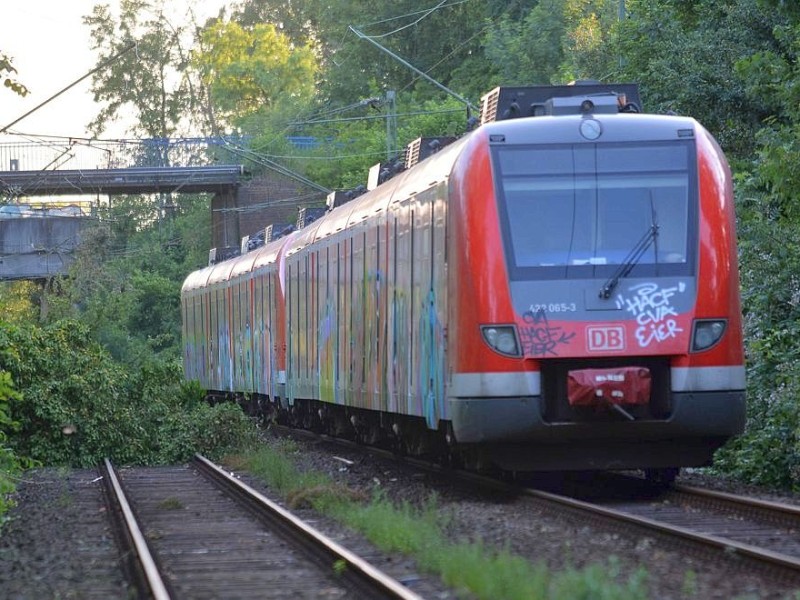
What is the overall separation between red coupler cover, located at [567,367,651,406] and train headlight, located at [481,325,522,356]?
19.1 inches

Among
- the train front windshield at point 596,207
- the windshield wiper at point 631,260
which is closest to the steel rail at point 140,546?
the train front windshield at point 596,207

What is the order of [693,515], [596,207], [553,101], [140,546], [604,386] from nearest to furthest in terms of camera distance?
1. [140,546]
2. [693,515]
3. [604,386]
4. [596,207]
5. [553,101]

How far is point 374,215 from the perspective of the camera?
17047mm

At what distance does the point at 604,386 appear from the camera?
11.8 m

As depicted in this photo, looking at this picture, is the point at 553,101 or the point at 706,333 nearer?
the point at 706,333

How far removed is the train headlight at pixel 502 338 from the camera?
12008 mm

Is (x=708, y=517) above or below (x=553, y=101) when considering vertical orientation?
below

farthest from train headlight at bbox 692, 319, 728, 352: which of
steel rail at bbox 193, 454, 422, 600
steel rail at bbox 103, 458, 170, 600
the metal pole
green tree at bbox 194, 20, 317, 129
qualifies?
green tree at bbox 194, 20, 317, 129

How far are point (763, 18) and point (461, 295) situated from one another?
17.2m

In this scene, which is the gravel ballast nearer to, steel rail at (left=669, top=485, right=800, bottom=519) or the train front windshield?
steel rail at (left=669, top=485, right=800, bottom=519)

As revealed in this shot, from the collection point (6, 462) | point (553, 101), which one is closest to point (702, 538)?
point (553, 101)

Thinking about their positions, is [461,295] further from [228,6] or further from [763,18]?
[228,6]

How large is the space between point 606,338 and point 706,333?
2.69ft

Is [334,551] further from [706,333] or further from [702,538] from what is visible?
[706,333]
